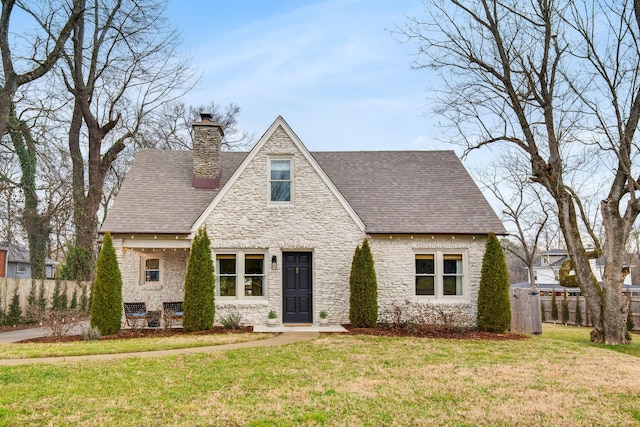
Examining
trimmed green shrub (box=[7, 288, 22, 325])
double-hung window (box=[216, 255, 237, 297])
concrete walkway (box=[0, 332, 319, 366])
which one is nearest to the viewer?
concrete walkway (box=[0, 332, 319, 366])

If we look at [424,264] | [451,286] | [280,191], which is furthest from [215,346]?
[451,286]

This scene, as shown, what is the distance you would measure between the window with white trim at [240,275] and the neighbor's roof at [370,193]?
64.5 inches

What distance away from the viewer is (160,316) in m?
16.4

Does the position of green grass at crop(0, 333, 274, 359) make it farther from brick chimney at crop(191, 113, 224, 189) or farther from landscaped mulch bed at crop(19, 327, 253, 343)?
brick chimney at crop(191, 113, 224, 189)

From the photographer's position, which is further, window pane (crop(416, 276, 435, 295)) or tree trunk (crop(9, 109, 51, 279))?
tree trunk (crop(9, 109, 51, 279))

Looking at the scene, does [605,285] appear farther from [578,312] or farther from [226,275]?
[226,275]

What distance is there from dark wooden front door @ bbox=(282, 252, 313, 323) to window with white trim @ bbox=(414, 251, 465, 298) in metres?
3.42

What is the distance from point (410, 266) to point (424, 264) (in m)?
0.52

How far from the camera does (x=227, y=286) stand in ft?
55.4

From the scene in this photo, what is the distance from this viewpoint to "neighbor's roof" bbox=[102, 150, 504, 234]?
16984 millimetres

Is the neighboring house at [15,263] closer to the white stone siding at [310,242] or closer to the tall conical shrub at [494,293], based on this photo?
the white stone siding at [310,242]

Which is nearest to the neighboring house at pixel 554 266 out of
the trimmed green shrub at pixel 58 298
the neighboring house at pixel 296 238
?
the neighboring house at pixel 296 238

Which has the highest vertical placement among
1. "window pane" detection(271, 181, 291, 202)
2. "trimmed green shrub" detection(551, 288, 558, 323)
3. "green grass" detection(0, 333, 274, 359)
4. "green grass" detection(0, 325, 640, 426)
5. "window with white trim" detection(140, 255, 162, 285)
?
"window pane" detection(271, 181, 291, 202)

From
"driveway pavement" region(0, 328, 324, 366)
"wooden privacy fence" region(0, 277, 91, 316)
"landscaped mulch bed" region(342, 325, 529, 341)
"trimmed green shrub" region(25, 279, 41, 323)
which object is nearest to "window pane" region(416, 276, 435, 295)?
"landscaped mulch bed" region(342, 325, 529, 341)
